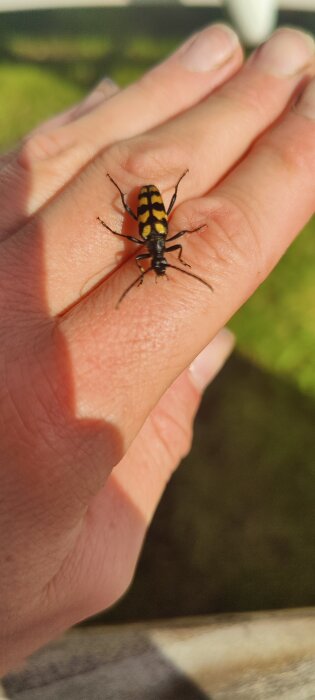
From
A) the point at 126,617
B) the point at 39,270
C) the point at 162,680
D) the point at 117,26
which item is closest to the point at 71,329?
the point at 39,270

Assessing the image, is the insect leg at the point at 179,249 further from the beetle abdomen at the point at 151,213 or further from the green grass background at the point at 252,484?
the green grass background at the point at 252,484

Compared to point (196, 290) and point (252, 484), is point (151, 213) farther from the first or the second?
point (252, 484)

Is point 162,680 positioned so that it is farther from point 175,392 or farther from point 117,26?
point 117,26

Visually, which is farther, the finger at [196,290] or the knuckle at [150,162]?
the knuckle at [150,162]

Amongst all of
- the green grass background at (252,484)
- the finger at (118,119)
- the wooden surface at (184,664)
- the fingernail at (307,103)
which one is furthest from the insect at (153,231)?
the wooden surface at (184,664)

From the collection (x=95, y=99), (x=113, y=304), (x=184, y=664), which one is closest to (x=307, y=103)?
(x=95, y=99)

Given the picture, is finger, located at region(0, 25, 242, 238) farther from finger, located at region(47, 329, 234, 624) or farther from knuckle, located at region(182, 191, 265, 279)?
finger, located at region(47, 329, 234, 624)
